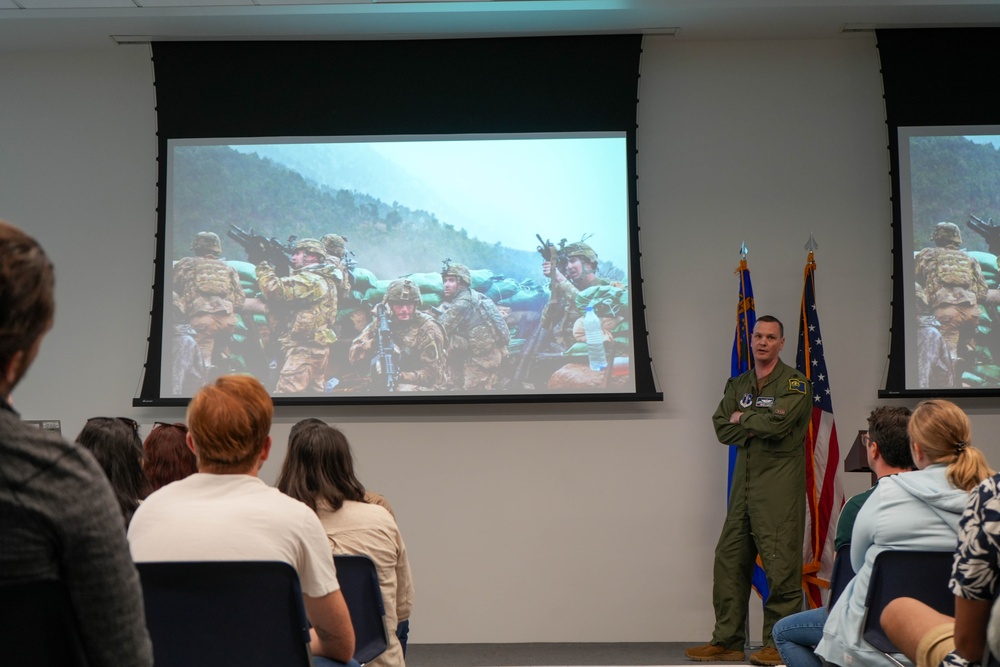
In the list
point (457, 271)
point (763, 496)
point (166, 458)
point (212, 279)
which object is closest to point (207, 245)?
point (212, 279)

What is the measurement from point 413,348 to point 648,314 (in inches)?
52.6

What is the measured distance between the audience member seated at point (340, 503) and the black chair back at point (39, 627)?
148cm

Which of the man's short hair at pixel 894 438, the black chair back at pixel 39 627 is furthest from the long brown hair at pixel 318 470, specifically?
the man's short hair at pixel 894 438

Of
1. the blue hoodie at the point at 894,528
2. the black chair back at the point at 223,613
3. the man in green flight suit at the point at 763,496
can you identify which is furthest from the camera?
the man in green flight suit at the point at 763,496

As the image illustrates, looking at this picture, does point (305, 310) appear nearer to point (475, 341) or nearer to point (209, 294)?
point (209, 294)

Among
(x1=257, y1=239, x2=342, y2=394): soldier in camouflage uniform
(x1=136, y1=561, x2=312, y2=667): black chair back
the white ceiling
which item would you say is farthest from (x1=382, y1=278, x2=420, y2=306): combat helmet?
(x1=136, y1=561, x2=312, y2=667): black chair back

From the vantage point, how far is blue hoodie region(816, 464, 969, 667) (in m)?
2.43

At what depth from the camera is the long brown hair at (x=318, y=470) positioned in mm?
2551

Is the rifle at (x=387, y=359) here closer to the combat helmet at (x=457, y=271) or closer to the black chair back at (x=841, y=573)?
the combat helmet at (x=457, y=271)

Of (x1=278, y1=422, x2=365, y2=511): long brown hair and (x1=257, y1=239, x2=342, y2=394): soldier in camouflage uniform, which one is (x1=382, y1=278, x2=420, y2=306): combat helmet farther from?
(x1=278, y1=422, x2=365, y2=511): long brown hair

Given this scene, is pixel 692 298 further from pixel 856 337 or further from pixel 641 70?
pixel 641 70

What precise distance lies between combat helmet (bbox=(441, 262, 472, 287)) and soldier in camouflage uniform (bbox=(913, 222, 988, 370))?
2471 mm

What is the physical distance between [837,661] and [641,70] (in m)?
3.75

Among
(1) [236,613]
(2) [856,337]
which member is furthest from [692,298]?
(1) [236,613]
